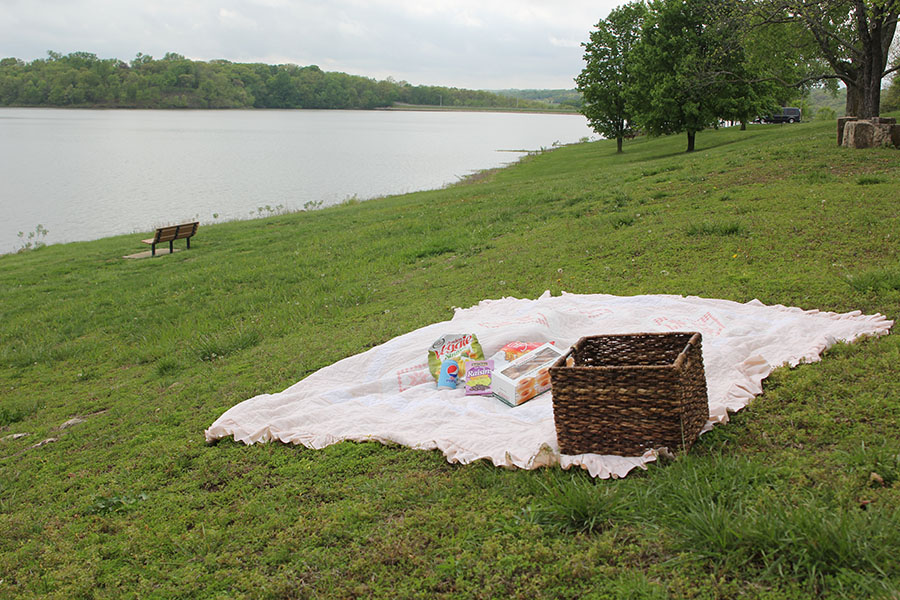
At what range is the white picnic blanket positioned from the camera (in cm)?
421

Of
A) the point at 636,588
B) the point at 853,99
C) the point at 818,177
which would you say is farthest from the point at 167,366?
the point at 853,99

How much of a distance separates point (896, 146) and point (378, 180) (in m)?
28.2

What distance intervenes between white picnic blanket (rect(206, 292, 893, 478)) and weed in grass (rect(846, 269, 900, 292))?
2.97 feet

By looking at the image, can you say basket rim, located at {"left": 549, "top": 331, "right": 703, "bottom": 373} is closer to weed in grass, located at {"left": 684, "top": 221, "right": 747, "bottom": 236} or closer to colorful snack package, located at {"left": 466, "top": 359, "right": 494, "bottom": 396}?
colorful snack package, located at {"left": 466, "top": 359, "right": 494, "bottom": 396}

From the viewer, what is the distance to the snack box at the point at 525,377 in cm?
484

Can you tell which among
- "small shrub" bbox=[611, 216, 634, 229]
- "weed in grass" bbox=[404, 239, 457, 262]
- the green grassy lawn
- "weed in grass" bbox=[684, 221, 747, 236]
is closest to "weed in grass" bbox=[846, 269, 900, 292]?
the green grassy lawn

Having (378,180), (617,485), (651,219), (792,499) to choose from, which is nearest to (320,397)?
(617,485)

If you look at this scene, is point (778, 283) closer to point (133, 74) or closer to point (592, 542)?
point (592, 542)

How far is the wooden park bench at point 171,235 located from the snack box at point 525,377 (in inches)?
561

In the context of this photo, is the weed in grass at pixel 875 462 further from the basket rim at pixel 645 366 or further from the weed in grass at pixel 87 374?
the weed in grass at pixel 87 374

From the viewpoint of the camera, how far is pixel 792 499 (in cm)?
303

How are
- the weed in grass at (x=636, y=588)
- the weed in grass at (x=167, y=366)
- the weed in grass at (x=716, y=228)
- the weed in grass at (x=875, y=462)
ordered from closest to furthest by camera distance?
the weed in grass at (x=636, y=588)
the weed in grass at (x=875, y=462)
the weed in grass at (x=167, y=366)
the weed in grass at (x=716, y=228)

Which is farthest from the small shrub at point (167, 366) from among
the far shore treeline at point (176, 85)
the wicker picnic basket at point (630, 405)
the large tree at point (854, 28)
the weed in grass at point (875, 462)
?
the far shore treeline at point (176, 85)

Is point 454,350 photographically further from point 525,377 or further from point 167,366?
point 167,366
